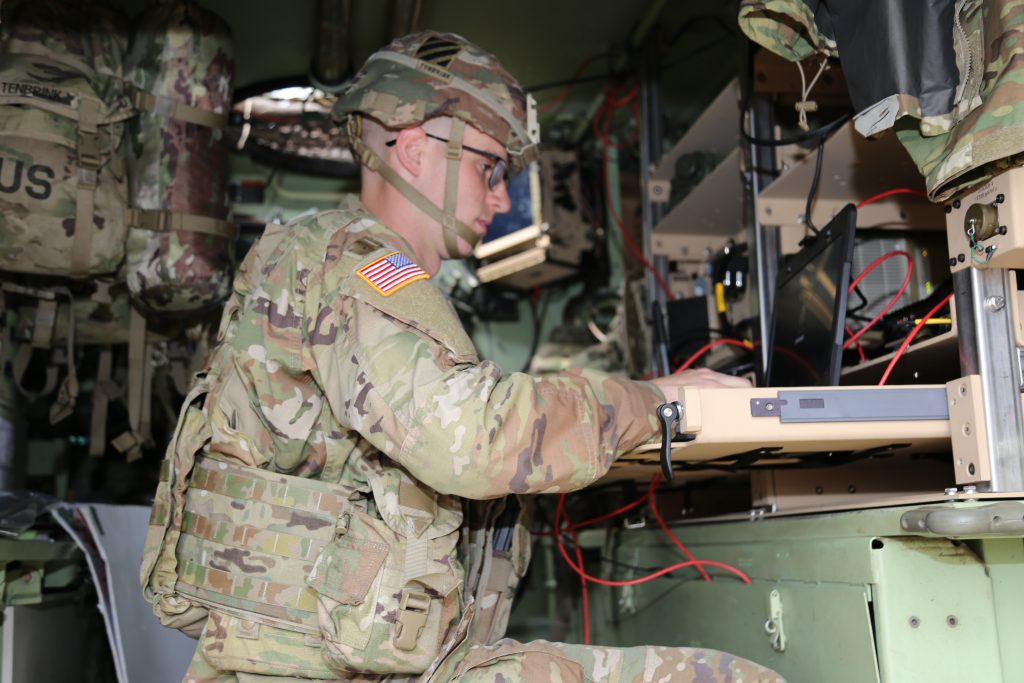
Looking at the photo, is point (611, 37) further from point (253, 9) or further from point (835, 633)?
point (835, 633)

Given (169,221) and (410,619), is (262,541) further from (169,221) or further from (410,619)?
(169,221)

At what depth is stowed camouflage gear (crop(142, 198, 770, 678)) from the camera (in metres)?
1.48

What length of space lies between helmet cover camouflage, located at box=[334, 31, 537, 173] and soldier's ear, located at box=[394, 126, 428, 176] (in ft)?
0.06

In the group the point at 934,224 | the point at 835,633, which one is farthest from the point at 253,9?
the point at 835,633

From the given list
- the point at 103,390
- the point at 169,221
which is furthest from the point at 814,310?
the point at 103,390

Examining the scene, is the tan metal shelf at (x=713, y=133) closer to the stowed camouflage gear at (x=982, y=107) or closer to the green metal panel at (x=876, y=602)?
the stowed camouflage gear at (x=982, y=107)

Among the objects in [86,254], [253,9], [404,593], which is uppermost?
[253,9]

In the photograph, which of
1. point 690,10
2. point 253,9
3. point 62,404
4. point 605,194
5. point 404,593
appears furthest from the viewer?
point 605,194

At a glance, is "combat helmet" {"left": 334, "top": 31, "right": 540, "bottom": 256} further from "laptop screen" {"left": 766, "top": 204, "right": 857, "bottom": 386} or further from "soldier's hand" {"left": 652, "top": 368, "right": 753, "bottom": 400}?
"laptop screen" {"left": 766, "top": 204, "right": 857, "bottom": 386}

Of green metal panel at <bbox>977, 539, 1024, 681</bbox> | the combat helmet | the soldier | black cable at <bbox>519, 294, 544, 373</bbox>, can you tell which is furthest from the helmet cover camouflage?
black cable at <bbox>519, 294, 544, 373</bbox>

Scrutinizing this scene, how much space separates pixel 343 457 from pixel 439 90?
33.5 inches

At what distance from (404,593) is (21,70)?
1859mm

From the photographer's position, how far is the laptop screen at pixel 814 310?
6.12 feet

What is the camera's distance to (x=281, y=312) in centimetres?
167
